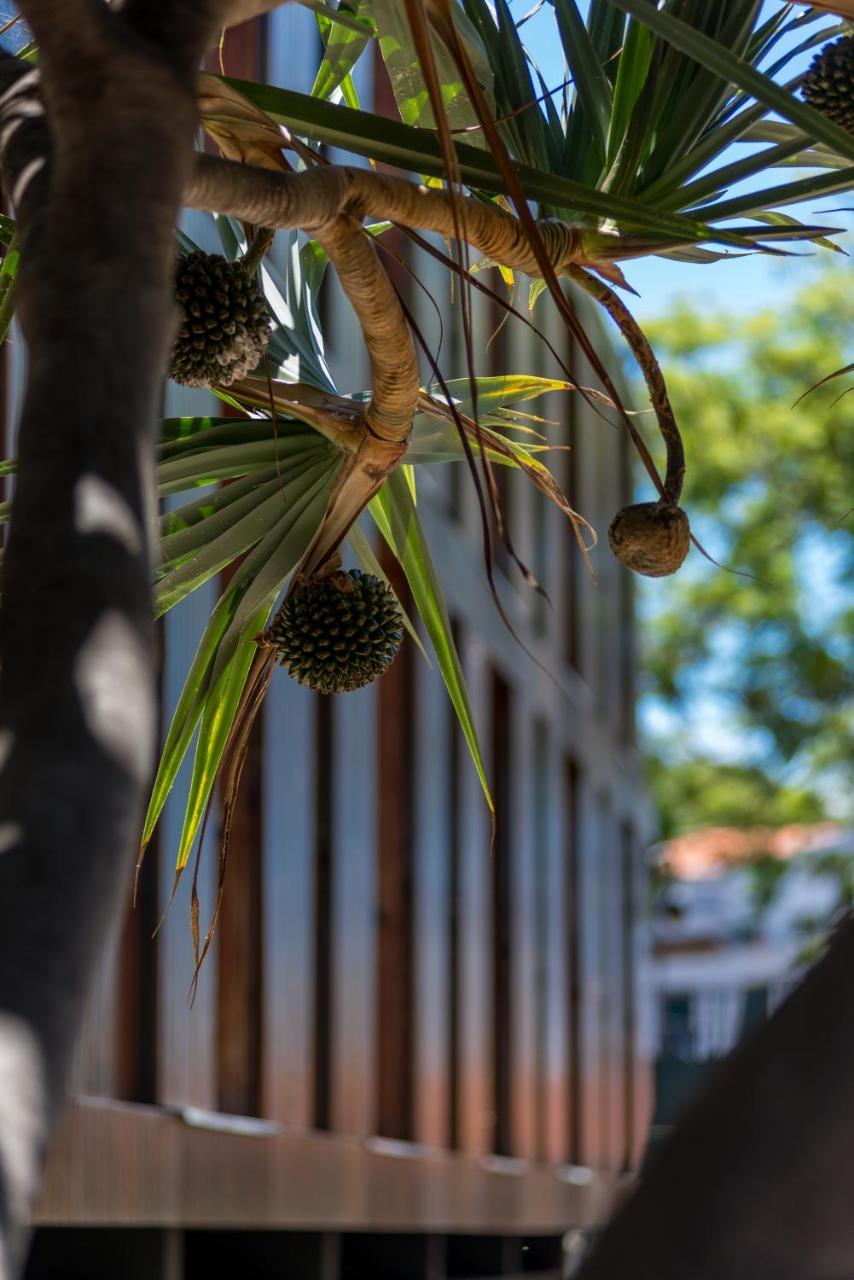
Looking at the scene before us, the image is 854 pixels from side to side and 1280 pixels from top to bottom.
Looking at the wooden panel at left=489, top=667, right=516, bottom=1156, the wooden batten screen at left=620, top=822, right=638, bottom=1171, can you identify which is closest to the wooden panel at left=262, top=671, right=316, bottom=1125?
the wooden panel at left=489, top=667, right=516, bottom=1156

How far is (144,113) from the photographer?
3.60 ft

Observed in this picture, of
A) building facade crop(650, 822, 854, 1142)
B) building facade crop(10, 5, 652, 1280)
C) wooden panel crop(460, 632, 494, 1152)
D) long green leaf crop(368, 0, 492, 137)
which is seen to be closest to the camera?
long green leaf crop(368, 0, 492, 137)

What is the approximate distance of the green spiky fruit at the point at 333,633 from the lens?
6.77 ft

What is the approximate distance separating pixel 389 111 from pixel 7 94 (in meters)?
7.46

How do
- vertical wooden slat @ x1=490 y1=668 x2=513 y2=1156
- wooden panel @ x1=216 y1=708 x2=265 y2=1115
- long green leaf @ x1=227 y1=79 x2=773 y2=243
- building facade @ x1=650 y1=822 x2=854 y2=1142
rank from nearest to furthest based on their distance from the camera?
long green leaf @ x1=227 y1=79 x2=773 y2=243, building facade @ x1=650 y1=822 x2=854 y2=1142, wooden panel @ x1=216 y1=708 x2=265 y2=1115, vertical wooden slat @ x1=490 y1=668 x2=513 y2=1156

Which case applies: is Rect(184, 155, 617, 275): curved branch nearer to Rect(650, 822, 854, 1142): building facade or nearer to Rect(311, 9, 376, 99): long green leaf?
Rect(311, 9, 376, 99): long green leaf

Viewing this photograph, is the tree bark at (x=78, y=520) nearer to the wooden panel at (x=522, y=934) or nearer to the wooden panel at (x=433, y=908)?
the wooden panel at (x=433, y=908)

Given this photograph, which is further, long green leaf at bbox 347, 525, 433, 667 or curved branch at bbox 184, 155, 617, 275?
long green leaf at bbox 347, 525, 433, 667

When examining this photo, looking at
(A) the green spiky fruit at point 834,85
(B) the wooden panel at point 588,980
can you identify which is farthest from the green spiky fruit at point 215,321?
(B) the wooden panel at point 588,980

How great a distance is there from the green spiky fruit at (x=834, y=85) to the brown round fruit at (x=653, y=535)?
514mm

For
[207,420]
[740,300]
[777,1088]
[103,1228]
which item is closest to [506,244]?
[207,420]

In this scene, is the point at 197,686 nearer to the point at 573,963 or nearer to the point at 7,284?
the point at 7,284

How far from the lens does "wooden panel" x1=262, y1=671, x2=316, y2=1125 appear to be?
6.86 m

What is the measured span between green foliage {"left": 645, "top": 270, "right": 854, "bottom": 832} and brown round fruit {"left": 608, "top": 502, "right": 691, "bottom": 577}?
1396cm
